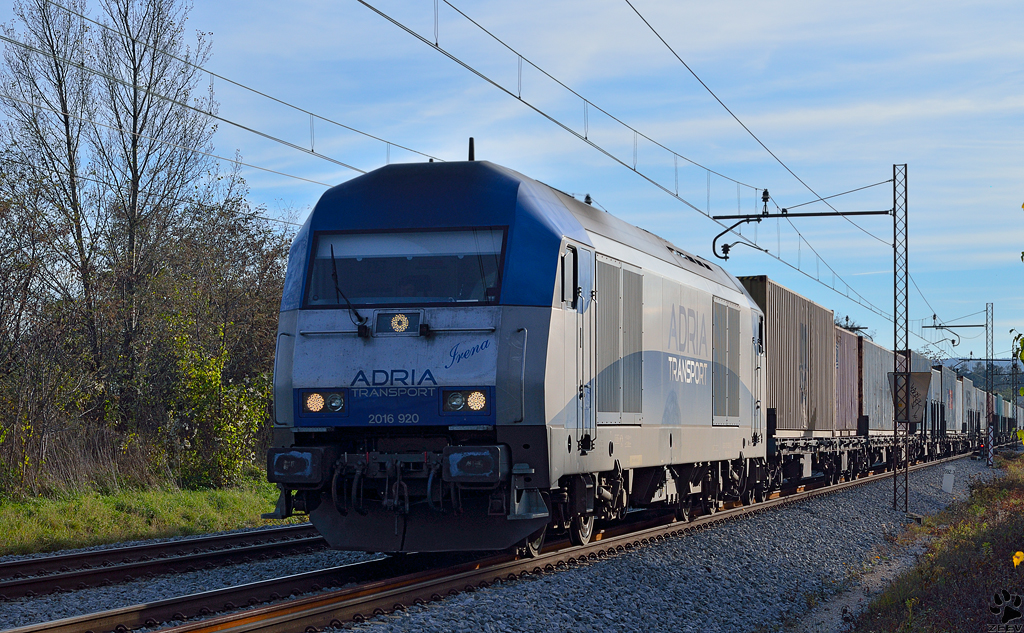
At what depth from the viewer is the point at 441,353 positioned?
9.50m

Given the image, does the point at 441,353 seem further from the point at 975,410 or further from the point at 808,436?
the point at 975,410

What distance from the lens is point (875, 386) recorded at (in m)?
32.8

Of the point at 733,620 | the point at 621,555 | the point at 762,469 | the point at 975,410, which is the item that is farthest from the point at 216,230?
the point at 975,410

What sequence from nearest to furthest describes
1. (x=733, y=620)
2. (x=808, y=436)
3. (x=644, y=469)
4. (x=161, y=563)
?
(x=733, y=620)
(x=161, y=563)
(x=644, y=469)
(x=808, y=436)

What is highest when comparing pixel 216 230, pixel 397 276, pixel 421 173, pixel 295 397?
pixel 216 230

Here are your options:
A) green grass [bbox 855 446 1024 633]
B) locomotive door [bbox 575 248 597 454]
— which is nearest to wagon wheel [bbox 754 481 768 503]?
green grass [bbox 855 446 1024 633]

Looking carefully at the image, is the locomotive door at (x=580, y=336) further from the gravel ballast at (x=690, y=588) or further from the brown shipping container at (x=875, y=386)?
the brown shipping container at (x=875, y=386)

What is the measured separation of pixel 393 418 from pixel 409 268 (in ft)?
4.75

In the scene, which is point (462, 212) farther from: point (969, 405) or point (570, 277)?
point (969, 405)

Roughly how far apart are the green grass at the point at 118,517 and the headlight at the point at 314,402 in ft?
15.9


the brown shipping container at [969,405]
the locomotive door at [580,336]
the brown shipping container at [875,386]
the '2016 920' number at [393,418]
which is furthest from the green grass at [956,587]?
the brown shipping container at [969,405]

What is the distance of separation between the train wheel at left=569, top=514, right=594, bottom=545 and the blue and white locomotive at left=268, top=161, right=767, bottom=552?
0.50 m

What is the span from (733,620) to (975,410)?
54585 millimetres

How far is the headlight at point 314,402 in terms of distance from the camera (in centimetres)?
970
